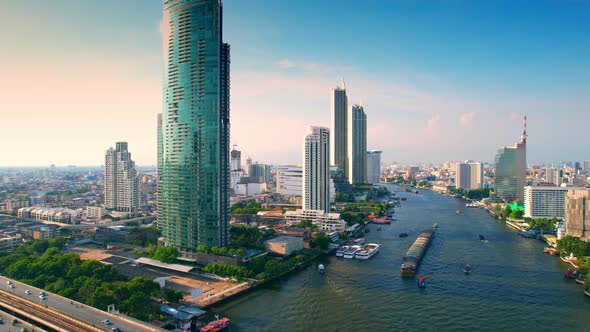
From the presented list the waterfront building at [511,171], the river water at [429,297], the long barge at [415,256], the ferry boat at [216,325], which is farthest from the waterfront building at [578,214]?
the waterfront building at [511,171]

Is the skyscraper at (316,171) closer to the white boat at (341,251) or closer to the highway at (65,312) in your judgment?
the white boat at (341,251)

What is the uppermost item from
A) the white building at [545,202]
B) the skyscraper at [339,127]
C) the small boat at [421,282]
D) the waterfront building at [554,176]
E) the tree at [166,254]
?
the skyscraper at [339,127]

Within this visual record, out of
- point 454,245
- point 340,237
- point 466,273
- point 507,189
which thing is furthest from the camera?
point 507,189

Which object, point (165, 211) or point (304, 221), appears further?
point (304, 221)

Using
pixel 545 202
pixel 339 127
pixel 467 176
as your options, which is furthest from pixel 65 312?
pixel 467 176

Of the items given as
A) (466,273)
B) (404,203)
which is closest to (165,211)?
(466,273)

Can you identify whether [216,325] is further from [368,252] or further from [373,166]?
[373,166]

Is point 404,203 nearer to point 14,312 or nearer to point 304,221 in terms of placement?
point 304,221

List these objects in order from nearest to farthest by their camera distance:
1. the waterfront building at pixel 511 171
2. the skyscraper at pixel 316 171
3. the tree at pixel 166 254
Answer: the tree at pixel 166 254 < the skyscraper at pixel 316 171 < the waterfront building at pixel 511 171
